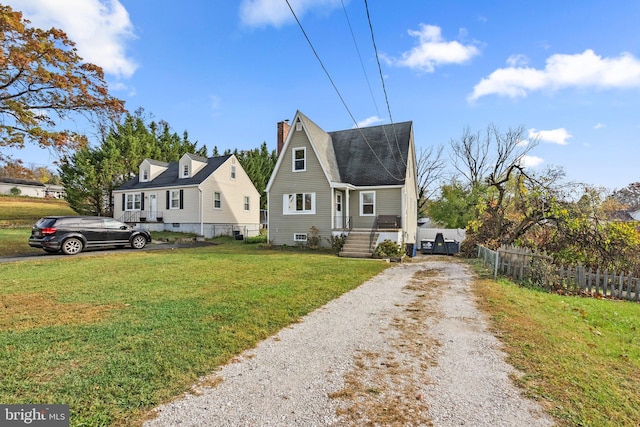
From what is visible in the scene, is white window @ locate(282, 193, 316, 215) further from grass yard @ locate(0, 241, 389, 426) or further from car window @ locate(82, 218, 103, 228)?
car window @ locate(82, 218, 103, 228)

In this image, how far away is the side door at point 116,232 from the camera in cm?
1555

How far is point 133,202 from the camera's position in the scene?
28281 millimetres

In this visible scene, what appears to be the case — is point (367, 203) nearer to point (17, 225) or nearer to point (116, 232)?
point (116, 232)

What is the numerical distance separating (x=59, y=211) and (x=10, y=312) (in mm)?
42494

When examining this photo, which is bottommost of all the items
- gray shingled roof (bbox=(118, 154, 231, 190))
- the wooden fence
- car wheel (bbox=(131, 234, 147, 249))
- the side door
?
the wooden fence

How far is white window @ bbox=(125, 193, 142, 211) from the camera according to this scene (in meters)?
28.0

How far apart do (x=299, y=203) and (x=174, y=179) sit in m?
14.5

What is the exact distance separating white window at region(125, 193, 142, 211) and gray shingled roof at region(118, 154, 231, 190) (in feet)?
2.32

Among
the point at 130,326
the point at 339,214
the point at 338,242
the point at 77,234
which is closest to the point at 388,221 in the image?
the point at 339,214

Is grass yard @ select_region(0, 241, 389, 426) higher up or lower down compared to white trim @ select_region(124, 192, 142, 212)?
lower down

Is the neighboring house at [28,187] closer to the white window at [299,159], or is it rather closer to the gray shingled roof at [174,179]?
the gray shingled roof at [174,179]

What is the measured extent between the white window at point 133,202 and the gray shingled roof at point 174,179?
71cm

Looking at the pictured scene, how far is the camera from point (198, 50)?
11977mm

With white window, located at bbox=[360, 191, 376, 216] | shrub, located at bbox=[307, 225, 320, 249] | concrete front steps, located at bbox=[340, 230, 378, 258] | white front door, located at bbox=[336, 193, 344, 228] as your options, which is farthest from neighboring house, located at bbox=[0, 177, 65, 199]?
concrete front steps, located at bbox=[340, 230, 378, 258]
